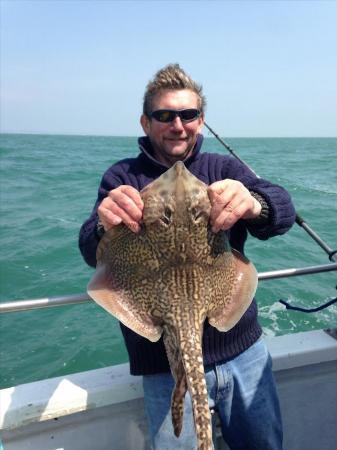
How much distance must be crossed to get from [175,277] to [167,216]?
0.30 metres

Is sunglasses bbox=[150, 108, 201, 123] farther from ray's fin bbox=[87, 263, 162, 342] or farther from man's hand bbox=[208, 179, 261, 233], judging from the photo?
ray's fin bbox=[87, 263, 162, 342]

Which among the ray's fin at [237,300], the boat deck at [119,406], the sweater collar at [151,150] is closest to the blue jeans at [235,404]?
the boat deck at [119,406]

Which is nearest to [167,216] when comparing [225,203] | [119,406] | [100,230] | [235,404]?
[225,203]

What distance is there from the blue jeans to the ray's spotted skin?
1.99ft

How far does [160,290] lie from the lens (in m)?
1.99

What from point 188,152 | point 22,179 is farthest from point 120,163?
point 22,179

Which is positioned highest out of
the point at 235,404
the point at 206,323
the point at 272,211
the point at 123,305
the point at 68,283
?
the point at 272,211

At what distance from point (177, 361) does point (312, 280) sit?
362 inches

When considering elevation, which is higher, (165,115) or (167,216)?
(165,115)

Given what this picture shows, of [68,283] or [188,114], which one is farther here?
[68,283]

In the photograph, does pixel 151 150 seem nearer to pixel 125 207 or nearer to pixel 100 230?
pixel 100 230

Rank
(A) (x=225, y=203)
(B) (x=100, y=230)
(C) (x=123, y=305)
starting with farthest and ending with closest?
(B) (x=100, y=230) < (C) (x=123, y=305) < (A) (x=225, y=203)

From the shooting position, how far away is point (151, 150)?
2.91 m

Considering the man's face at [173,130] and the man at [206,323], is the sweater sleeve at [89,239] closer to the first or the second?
the man at [206,323]
